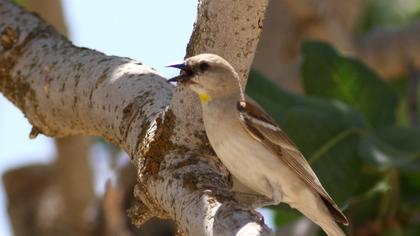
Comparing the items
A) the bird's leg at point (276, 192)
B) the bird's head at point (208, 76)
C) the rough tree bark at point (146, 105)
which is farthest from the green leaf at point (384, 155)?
the rough tree bark at point (146, 105)

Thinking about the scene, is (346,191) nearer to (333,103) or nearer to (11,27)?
(333,103)

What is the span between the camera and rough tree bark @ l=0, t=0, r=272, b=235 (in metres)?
3.66

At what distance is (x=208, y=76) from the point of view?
427 cm

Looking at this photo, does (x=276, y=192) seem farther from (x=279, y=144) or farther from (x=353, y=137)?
(x=353, y=137)

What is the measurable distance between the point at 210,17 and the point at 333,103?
1880 mm

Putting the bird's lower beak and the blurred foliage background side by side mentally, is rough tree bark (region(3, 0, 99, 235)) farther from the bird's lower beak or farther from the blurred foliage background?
the bird's lower beak

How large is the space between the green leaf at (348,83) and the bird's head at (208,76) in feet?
5.59

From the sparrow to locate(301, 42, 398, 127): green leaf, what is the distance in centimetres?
160

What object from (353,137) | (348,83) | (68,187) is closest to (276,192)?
(353,137)

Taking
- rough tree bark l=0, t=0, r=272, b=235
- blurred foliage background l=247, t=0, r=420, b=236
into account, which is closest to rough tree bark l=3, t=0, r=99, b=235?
blurred foliage background l=247, t=0, r=420, b=236

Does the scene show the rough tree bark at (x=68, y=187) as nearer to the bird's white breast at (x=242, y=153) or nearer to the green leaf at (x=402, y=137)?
the green leaf at (x=402, y=137)

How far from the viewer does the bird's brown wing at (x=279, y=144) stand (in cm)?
435

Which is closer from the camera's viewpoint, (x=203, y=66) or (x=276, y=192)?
(x=203, y=66)

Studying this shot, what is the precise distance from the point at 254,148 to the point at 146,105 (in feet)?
1.52
